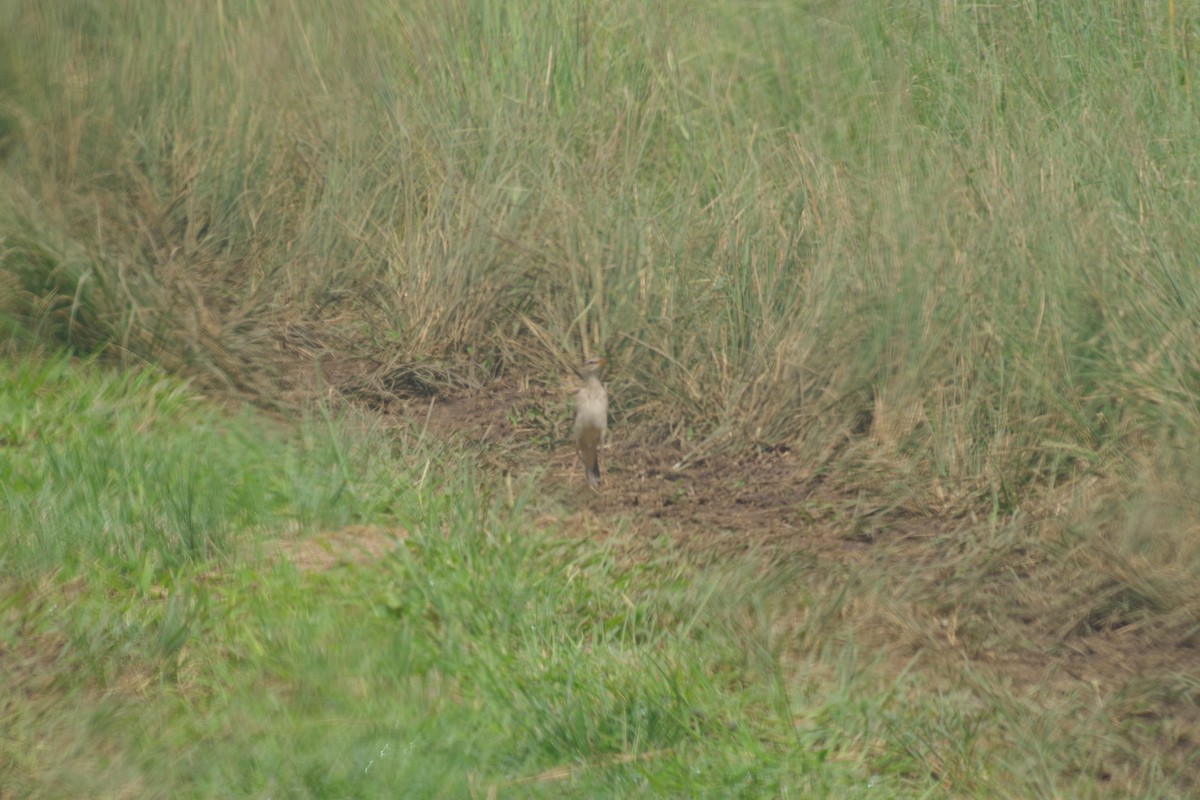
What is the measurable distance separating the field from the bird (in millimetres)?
99


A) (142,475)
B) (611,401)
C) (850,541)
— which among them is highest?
(142,475)

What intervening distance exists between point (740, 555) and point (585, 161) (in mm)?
2643

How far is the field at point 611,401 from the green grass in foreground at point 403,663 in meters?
0.01

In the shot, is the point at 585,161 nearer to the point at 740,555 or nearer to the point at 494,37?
the point at 494,37

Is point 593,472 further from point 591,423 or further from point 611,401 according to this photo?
→ point 611,401

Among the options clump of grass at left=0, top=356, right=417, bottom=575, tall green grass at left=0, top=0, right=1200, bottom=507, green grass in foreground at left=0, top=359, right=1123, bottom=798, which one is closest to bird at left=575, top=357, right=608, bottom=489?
green grass in foreground at left=0, top=359, right=1123, bottom=798

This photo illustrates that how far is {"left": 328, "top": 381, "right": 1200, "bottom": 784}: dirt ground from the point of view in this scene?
394 cm

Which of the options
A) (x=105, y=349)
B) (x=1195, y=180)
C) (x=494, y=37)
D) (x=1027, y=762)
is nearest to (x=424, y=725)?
(x=1027, y=762)

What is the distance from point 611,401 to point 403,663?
221 centimetres

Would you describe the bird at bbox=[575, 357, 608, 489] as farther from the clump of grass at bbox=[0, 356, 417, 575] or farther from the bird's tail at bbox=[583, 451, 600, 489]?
the clump of grass at bbox=[0, 356, 417, 575]

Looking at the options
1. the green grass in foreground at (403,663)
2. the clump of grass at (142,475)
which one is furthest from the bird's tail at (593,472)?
the clump of grass at (142,475)

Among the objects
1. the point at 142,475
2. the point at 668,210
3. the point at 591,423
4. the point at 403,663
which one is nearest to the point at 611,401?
the point at 591,423

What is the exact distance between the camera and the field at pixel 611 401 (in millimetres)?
3660

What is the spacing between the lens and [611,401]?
5910 mm
